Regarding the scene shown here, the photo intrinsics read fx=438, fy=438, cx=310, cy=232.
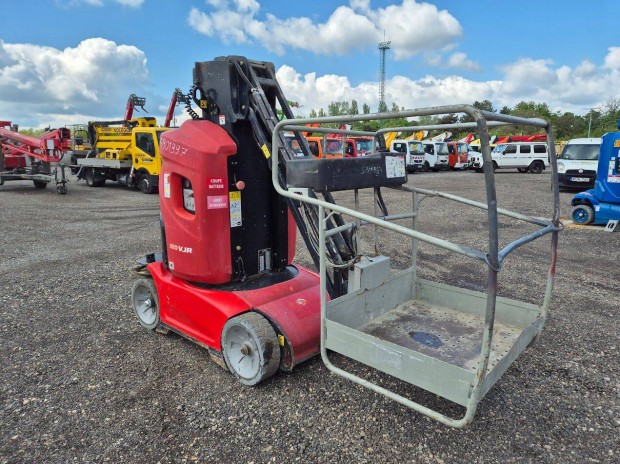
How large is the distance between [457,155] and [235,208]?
2517 cm

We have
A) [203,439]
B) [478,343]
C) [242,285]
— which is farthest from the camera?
[242,285]

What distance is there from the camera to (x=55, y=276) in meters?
5.48

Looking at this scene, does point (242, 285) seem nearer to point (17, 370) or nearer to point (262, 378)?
point (262, 378)

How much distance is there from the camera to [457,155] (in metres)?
26.2

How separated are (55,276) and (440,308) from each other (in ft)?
15.4

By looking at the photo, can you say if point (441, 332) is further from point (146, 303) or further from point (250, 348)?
point (146, 303)

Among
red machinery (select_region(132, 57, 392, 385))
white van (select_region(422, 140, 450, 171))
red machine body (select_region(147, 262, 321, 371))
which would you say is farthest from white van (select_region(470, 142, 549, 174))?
red machine body (select_region(147, 262, 321, 371))

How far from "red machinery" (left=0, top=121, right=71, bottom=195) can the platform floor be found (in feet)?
45.1

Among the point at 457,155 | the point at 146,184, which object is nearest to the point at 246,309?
the point at 146,184

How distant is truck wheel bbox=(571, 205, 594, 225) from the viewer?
877 centimetres

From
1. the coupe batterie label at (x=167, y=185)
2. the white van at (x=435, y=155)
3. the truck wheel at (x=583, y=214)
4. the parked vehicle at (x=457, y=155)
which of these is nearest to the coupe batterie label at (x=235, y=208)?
the coupe batterie label at (x=167, y=185)

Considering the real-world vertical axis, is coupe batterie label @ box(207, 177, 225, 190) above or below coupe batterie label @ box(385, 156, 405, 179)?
below

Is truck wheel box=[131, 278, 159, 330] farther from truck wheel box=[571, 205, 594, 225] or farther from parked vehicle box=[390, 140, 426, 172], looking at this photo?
parked vehicle box=[390, 140, 426, 172]

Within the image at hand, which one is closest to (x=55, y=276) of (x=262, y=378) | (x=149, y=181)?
(x=262, y=378)
